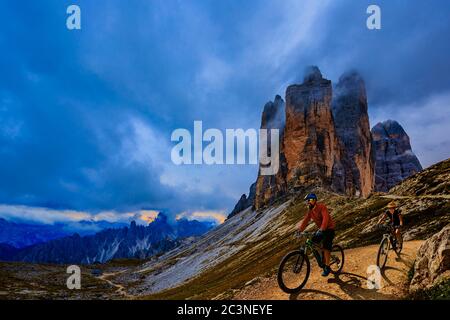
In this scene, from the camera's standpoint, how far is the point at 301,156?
6550 inches

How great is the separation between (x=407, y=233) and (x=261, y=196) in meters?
166

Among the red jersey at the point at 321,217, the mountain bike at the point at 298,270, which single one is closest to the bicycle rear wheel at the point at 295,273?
the mountain bike at the point at 298,270

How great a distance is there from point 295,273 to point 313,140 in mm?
158192

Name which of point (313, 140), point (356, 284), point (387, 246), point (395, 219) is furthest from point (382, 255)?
point (313, 140)

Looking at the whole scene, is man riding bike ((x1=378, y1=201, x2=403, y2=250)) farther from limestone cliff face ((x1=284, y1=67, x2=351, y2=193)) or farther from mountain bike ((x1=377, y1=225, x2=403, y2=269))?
Answer: limestone cliff face ((x1=284, y1=67, x2=351, y2=193))

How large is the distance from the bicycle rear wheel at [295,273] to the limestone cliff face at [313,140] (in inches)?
5521

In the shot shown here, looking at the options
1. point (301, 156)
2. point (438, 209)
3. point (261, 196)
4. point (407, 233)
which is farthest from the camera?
point (261, 196)

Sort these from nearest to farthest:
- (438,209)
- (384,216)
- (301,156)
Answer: (384,216) < (438,209) < (301,156)

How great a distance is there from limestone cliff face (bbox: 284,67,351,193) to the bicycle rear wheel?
5521 inches
